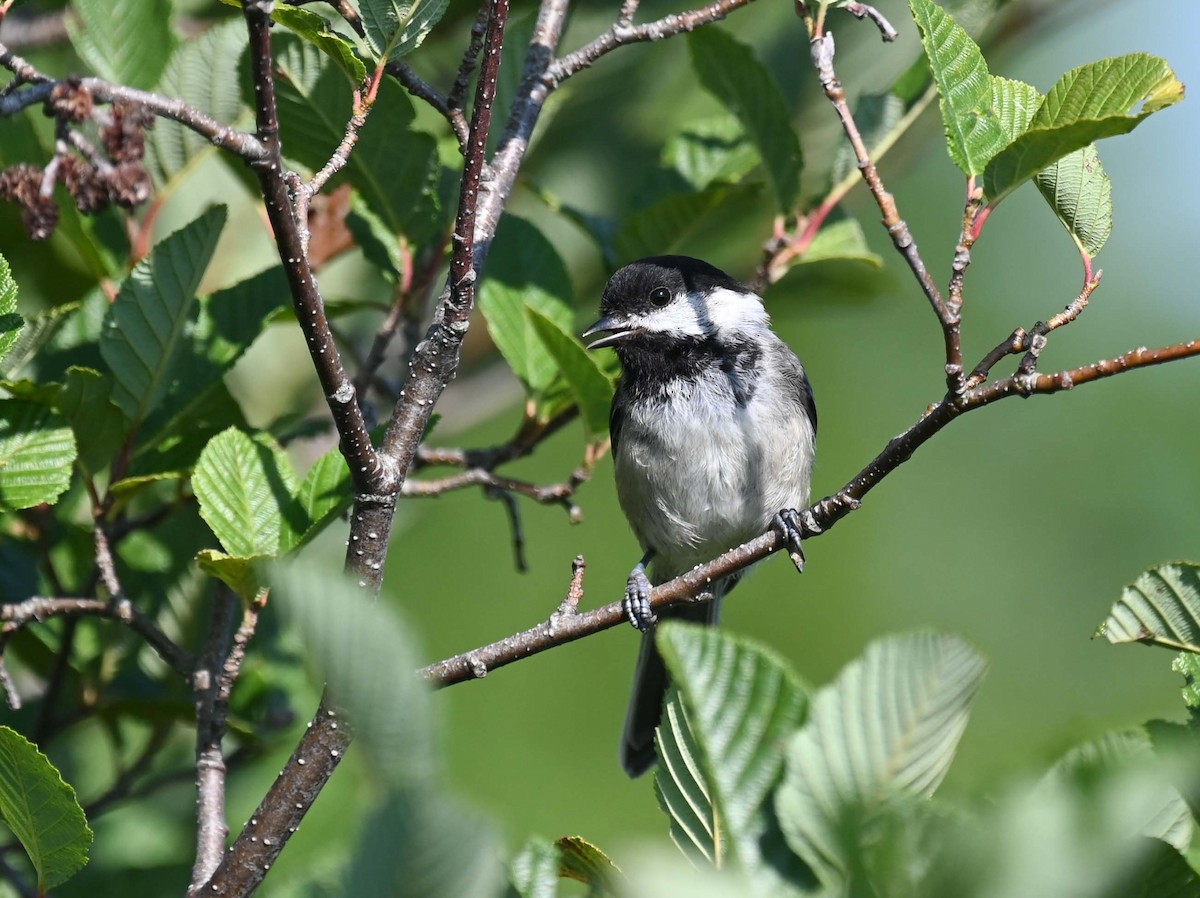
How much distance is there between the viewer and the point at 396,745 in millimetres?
1040

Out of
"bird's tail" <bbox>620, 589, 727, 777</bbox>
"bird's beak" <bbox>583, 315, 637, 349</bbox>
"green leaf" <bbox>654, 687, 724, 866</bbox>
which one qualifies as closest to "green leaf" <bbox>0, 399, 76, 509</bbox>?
"green leaf" <bbox>654, 687, 724, 866</bbox>

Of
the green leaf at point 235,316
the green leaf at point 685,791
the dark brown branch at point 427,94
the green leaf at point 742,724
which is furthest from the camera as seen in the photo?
the green leaf at point 235,316

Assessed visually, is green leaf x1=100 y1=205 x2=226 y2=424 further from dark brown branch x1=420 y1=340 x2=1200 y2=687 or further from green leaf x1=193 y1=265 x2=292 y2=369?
dark brown branch x1=420 y1=340 x2=1200 y2=687

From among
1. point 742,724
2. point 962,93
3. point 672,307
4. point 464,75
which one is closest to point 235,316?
point 464,75

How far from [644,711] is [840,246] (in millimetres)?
1721

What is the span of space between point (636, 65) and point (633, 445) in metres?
1.19

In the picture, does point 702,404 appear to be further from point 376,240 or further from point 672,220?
point 376,240

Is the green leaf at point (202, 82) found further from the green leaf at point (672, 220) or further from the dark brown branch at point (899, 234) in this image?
the dark brown branch at point (899, 234)

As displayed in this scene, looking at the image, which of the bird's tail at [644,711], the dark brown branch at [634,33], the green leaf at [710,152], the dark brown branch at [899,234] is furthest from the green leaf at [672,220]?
the bird's tail at [644,711]

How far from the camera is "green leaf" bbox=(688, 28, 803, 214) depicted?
3.10 metres

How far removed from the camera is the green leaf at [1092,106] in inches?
67.3

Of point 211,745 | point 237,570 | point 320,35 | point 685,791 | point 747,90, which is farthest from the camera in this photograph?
point 747,90

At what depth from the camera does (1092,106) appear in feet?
5.76

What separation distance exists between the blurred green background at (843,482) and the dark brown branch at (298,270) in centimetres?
134
